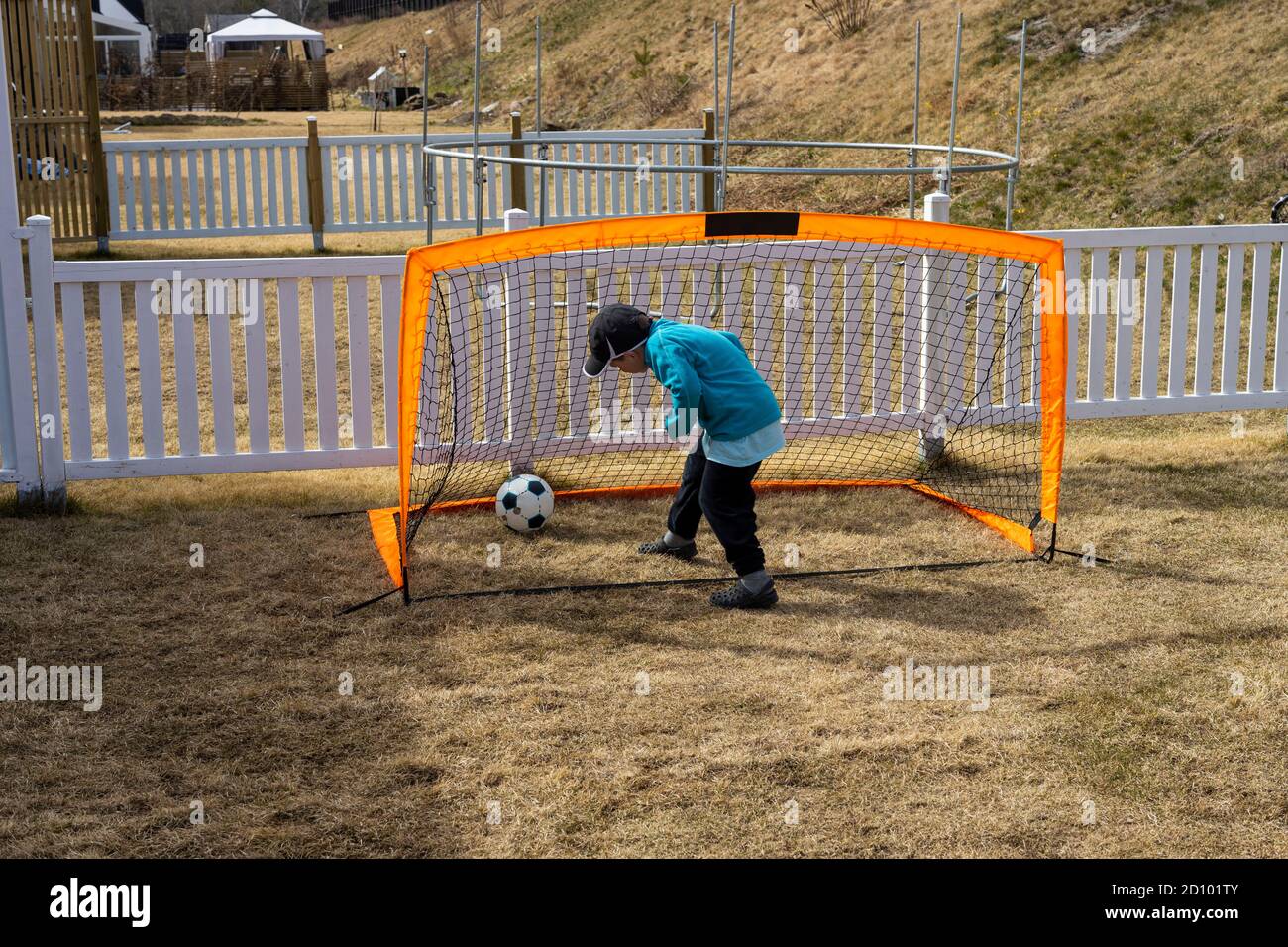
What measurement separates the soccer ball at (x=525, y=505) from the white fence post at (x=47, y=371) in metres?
2.16

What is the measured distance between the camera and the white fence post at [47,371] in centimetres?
687

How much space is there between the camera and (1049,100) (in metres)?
18.6

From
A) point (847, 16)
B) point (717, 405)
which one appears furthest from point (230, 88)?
point (717, 405)

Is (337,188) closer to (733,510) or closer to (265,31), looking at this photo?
(733,510)

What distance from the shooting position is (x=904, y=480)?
7660 mm

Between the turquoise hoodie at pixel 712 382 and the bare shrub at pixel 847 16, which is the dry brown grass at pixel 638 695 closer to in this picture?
the turquoise hoodie at pixel 712 382

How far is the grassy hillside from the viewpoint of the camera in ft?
50.8

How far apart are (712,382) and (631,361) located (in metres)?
0.34

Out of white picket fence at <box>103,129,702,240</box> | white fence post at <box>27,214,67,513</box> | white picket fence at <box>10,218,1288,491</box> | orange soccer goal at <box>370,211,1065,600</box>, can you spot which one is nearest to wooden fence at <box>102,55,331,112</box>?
white picket fence at <box>103,129,702,240</box>

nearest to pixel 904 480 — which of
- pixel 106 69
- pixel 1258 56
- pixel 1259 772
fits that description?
pixel 1259 772

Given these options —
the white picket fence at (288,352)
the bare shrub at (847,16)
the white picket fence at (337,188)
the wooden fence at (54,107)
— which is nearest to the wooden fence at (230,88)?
the bare shrub at (847,16)

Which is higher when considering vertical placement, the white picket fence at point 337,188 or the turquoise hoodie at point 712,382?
the white picket fence at point 337,188

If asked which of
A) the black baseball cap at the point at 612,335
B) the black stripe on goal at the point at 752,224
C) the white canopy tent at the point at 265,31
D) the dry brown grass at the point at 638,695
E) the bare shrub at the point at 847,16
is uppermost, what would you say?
the white canopy tent at the point at 265,31

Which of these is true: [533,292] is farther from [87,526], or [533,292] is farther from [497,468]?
[87,526]
